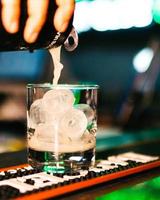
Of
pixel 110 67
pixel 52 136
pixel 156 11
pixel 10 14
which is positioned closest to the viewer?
pixel 10 14

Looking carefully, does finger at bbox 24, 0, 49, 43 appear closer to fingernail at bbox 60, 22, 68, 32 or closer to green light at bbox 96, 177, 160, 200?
fingernail at bbox 60, 22, 68, 32

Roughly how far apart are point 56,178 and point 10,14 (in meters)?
0.29

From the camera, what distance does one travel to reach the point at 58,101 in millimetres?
745

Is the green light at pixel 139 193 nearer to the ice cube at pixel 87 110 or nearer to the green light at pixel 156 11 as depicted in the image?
the ice cube at pixel 87 110

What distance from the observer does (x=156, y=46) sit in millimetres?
3289

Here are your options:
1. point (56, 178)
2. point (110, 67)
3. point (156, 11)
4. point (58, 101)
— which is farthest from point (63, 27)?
point (110, 67)

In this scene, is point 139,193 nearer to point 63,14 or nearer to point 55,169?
point 55,169

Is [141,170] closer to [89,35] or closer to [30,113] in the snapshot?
[30,113]

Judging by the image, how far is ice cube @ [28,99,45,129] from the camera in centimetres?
76

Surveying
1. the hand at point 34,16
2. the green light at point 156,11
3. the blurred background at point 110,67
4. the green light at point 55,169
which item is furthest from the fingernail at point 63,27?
the green light at point 156,11

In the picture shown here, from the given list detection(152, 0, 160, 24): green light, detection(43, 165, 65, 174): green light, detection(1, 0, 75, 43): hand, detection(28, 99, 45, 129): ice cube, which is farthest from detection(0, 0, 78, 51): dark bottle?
detection(152, 0, 160, 24): green light

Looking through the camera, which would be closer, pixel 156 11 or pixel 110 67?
pixel 156 11

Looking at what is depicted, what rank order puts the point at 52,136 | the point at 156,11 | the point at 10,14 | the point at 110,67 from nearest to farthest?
the point at 10,14 → the point at 52,136 → the point at 156,11 → the point at 110,67

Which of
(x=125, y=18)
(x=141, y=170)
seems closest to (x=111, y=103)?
(x=125, y=18)
